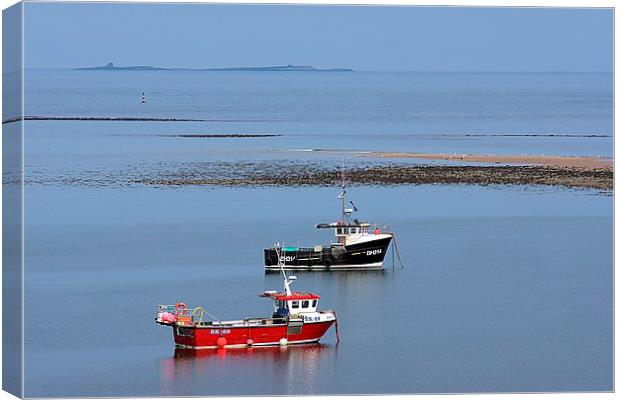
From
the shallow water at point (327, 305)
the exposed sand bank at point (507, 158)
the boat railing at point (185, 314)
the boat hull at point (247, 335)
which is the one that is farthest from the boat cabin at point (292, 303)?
the exposed sand bank at point (507, 158)

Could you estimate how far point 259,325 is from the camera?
99.9 feet

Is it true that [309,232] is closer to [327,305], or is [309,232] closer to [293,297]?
[327,305]

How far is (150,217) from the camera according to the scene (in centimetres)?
3025

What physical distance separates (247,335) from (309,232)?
8.89 ft

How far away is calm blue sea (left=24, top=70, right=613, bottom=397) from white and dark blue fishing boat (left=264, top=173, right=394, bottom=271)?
311 mm

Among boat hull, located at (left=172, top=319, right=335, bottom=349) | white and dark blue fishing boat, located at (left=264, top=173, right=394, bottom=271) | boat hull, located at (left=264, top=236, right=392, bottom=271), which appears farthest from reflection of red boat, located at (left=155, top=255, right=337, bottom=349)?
boat hull, located at (left=264, top=236, right=392, bottom=271)

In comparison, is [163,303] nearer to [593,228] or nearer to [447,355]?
[447,355]

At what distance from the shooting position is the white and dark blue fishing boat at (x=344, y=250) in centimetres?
3225

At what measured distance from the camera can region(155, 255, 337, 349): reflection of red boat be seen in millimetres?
29844

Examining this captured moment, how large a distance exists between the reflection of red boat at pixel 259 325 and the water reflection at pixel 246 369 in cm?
15

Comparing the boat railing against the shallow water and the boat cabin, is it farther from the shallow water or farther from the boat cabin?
the boat cabin

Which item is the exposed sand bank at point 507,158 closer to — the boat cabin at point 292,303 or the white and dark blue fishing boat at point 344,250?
the white and dark blue fishing boat at point 344,250

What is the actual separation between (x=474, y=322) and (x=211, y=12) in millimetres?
5657

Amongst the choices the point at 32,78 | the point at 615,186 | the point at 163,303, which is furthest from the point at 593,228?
the point at 32,78
